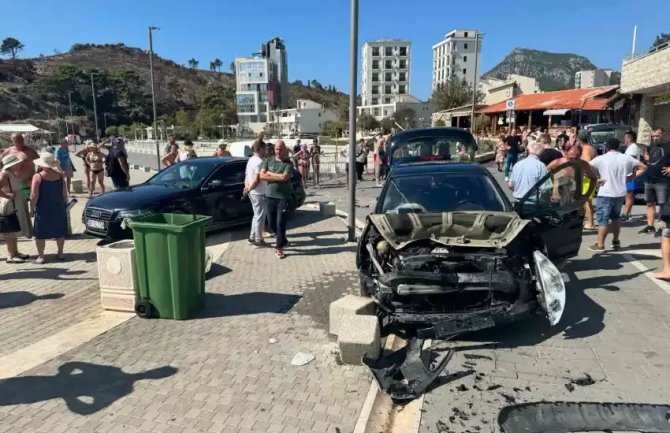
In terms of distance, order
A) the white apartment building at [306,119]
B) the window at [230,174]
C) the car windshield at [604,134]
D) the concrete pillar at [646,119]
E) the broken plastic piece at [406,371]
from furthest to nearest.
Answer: the white apartment building at [306,119], the concrete pillar at [646,119], the car windshield at [604,134], the window at [230,174], the broken plastic piece at [406,371]

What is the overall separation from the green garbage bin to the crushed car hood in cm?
190

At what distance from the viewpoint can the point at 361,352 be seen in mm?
4168

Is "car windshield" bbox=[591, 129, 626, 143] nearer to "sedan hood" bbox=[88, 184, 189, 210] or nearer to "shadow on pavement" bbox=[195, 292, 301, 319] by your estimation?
"sedan hood" bbox=[88, 184, 189, 210]

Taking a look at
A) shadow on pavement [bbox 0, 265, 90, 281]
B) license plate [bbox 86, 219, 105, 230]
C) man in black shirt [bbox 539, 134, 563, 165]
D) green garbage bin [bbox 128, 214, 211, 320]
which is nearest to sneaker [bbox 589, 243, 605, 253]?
man in black shirt [bbox 539, 134, 563, 165]

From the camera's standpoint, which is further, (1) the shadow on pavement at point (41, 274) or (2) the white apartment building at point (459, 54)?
(2) the white apartment building at point (459, 54)

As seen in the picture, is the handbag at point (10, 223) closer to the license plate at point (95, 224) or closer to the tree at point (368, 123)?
the license plate at point (95, 224)

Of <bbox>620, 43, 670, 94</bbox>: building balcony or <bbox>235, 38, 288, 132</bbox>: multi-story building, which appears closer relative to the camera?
<bbox>620, 43, 670, 94</bbox>: building balcony

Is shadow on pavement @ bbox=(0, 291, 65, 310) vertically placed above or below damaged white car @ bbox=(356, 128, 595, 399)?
below

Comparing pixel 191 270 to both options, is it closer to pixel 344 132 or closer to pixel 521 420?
→ pixel 521 420

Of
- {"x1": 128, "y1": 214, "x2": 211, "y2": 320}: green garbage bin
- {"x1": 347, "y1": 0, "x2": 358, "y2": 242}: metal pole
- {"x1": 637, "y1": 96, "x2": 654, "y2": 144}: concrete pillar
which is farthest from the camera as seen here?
{"x1": 637, "y1": 96, "x2": 654, "y2": 144}: concrete pillar

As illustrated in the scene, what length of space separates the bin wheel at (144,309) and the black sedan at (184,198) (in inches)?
113

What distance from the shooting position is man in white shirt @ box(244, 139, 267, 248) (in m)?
8.10

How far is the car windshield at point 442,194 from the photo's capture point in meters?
5.70

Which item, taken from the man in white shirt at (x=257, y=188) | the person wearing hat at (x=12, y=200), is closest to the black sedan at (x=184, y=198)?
the man in white shirt at (x=257, y=188)
